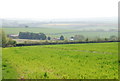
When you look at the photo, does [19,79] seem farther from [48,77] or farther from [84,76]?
[84,76]

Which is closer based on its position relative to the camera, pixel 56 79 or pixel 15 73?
pixel 56 79

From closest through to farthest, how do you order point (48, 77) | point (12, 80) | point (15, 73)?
point (12, 80)
point (48, 77)
point (15, 73)

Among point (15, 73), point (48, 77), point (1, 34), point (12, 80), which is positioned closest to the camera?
point (12, 80)

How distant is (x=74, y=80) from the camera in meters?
15.0

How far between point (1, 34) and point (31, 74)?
177 ft

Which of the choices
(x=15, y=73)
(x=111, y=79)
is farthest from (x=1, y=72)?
(x=111, y=79)

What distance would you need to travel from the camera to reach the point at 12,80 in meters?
14.6

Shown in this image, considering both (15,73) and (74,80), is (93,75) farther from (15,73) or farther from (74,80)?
(15,73)

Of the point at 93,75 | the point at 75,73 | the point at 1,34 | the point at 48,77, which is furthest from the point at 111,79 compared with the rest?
the point at 1,34

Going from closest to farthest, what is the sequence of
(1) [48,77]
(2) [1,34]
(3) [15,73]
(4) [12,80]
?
(4) [12,80] < (1) [48,77] < (3) [15,73] < (2) [1,34]

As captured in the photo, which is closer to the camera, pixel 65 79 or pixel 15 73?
pixel 65 79

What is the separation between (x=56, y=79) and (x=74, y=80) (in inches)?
47.6

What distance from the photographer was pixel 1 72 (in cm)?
1711

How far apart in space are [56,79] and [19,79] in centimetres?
244
